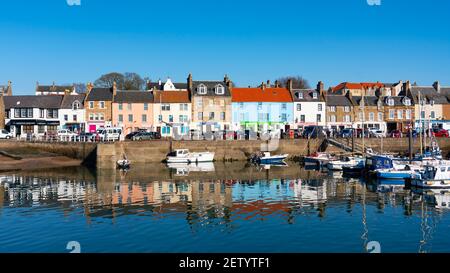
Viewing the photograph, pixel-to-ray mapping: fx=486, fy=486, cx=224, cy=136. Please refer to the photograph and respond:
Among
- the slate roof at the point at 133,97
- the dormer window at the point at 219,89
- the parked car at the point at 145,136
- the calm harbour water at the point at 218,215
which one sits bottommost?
the calm harbour water at the point at 218,215

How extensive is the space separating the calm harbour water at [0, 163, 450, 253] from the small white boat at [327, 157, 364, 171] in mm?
7977

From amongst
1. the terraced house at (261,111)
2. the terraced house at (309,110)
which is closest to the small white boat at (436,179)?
the terraced house at (261,111)

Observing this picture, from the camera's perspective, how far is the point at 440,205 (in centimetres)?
3027

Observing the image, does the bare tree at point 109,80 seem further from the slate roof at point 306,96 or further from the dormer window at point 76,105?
the slate roof at point 306,96

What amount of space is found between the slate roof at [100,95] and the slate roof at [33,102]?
5281 millimetres

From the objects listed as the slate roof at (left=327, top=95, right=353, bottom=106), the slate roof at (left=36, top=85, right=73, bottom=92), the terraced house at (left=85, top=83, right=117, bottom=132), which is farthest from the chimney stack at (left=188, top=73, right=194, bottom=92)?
the slate roof at (left=36, top=85, right=73, bottom=92)

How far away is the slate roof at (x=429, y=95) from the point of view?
3231 inches

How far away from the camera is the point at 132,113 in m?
76.6

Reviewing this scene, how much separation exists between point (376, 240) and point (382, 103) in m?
64.5

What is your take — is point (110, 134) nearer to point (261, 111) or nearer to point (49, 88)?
point (261, 111)

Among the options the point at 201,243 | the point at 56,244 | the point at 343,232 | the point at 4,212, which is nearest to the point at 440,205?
the point at 343,232

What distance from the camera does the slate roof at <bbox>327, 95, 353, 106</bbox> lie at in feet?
266

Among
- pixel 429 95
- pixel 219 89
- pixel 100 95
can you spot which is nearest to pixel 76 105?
pixel 100 95
